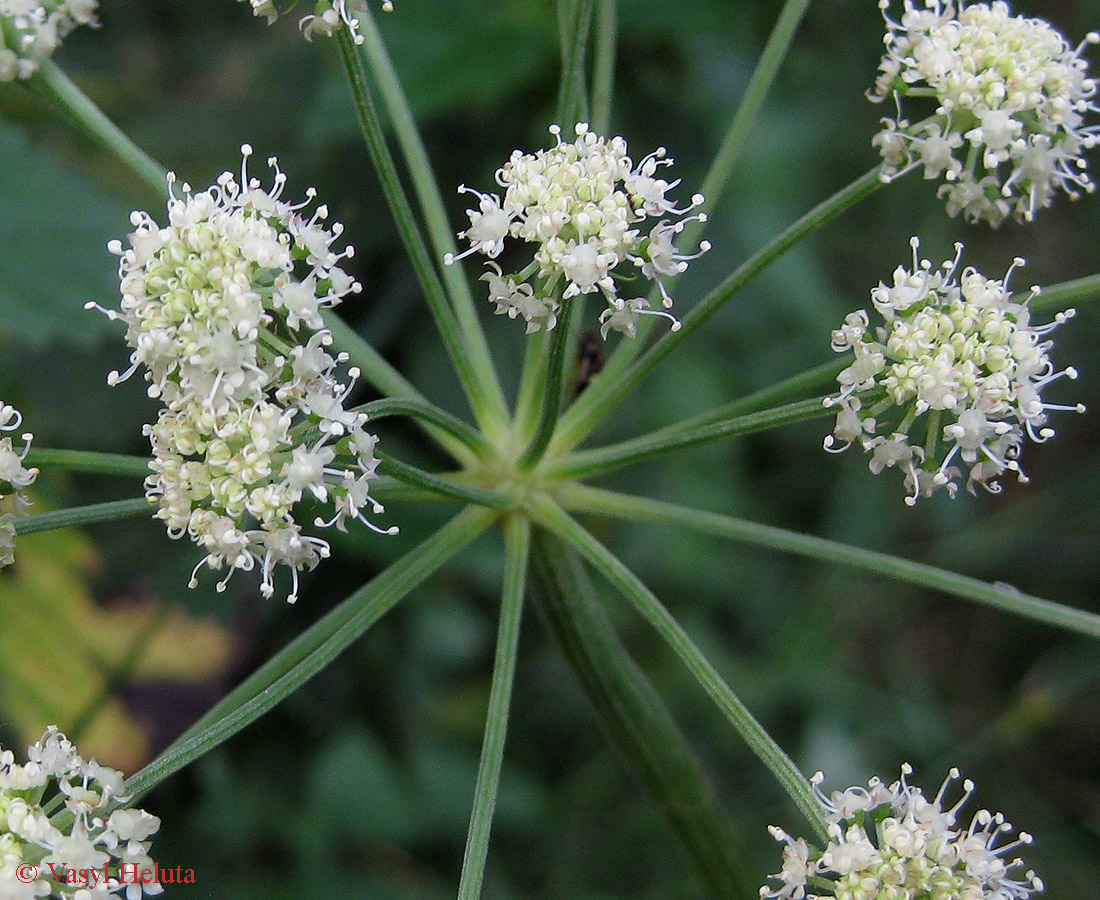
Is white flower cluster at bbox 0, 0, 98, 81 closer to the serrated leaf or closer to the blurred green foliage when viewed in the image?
the blurred green foliage

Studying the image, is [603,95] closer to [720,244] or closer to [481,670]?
[720,244]

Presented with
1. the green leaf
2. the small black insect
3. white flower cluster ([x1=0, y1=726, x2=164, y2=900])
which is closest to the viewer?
white flower cluster ([x1=0, y1=726, x2=164, y2=900])

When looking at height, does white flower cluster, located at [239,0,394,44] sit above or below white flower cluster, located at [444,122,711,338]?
above

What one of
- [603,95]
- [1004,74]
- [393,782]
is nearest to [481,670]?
[393,782]

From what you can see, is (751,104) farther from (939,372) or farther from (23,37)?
(23,37)

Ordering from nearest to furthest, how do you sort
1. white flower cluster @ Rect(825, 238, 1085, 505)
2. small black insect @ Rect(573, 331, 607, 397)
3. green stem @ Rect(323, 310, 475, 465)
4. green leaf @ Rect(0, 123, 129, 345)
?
white flower cluster @ Rect(825, 238, 1085, 505) < green stem @ Rect(323, 310, 475, 465) < small black insect @ Rect(573, 331, 607, 397) < green leaf @ Rect(0, 123, 129, 345)

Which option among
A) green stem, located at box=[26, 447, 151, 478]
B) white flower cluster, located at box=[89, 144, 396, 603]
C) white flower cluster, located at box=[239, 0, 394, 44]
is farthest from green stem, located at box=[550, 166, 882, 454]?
green stem, located at box=[26, 447, 151, 478]

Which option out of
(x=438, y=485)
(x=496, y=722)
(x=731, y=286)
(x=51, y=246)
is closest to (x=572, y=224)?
(x=731, y=286)
